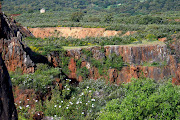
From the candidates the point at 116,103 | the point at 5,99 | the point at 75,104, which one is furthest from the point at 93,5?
the point at 5,99

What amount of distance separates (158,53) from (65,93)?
9538 millimetres

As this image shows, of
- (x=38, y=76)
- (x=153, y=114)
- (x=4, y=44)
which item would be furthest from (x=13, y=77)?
(x=153, y=114)

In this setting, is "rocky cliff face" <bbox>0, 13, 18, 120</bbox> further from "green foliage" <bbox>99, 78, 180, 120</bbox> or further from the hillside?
the hillside

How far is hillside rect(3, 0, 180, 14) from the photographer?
234 ft

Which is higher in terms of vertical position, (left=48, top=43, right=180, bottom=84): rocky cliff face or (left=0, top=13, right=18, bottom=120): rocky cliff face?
(left=0, top=13, right=18, bottom=120): rocky cliff face

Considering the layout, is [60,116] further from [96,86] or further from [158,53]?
[158,53]

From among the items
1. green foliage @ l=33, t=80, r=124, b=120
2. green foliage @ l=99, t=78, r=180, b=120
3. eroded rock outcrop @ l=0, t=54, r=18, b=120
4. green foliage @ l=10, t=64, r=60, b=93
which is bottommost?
green foliage @ l=33, t=80, r=124, b=120

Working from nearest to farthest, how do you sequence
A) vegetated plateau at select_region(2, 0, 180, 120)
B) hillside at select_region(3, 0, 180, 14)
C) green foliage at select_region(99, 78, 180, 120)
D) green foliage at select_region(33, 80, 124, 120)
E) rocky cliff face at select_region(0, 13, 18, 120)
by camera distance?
rocky cliff face at select_region(0, 13, 18, 120)
green foliage at select_region(99, 78, 180, 120)
vegetated plateau at select_region(2, 0, 180, 120)
green foliage at select_region(33, 80, 124, 120)
hillside at select_region(3, 0, 180, 14)

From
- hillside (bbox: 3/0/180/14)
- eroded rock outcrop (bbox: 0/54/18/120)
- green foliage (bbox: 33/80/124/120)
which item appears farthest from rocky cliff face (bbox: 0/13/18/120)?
hillside (bbox: 3/0/180/14)

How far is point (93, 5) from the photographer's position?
3546 inches

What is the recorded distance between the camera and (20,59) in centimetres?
1399

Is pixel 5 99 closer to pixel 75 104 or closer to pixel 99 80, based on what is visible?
pixel 75 104

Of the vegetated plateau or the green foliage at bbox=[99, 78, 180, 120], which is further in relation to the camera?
the vegetated plateau

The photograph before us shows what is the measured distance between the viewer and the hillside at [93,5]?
7125 cm
